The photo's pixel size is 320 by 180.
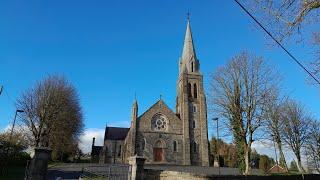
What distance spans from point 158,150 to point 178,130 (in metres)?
4.72

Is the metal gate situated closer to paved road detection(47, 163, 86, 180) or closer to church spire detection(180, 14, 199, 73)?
paved road detection(47, 163, 86, 180)

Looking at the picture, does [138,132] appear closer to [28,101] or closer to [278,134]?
[28,101]

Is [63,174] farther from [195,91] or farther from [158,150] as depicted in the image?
[195,91]

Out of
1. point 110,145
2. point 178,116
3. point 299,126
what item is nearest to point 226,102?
point 299,126

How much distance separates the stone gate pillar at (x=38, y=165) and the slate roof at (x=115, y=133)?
5251 centimetres

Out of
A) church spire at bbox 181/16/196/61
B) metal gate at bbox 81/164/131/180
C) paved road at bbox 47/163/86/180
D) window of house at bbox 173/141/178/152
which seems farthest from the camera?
church spire at bbox 181/16/196/61

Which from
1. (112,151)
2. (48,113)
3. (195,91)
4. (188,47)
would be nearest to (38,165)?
(48,113)

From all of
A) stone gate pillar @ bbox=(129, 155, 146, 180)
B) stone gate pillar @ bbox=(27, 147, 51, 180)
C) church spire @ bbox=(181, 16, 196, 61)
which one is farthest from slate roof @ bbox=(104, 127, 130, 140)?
stone gate pillar @ bbox=(27, 147, 51, 180)

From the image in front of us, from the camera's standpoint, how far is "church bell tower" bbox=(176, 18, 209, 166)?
46.8 metres

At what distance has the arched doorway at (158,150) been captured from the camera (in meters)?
46.2

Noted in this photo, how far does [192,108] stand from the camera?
50.2 meters

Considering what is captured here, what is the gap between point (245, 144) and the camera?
2419cm

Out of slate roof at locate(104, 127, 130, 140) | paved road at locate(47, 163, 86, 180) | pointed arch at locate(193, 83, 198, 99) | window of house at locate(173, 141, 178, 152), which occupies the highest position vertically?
pointed arch at locate(193, 83, 198, 99)

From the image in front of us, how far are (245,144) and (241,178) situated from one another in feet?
25.5
